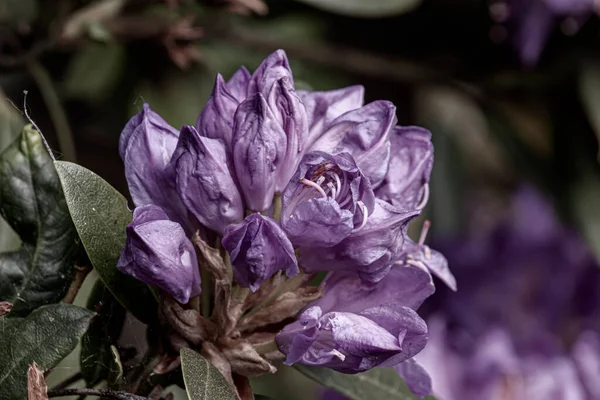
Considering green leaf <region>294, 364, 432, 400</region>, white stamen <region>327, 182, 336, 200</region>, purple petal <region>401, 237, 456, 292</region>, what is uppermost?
white stamen <region>327, 182, 336, 200</region>

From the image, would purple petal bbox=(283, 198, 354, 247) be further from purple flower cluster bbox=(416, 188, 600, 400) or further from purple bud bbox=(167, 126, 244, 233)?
purple flower cluster bbox=(416, 188, 600, 400)

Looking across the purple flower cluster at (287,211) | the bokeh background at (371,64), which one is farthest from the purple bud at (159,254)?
the bokeh background at (371,64)

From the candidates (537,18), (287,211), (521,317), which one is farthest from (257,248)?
(521,317)

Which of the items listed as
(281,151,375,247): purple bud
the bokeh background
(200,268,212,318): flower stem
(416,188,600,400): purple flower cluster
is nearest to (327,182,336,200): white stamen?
(281,151,375,247): purple bud

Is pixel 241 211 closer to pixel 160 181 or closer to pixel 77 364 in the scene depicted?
pixel 160 181

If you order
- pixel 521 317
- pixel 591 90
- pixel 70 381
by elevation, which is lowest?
pixel 521 317

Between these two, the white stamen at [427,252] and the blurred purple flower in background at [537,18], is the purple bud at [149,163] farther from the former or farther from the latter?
the blurred purple flower in background at [537,18]

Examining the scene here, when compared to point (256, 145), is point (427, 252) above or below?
below

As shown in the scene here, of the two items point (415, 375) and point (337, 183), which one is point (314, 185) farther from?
point (415, 375)
